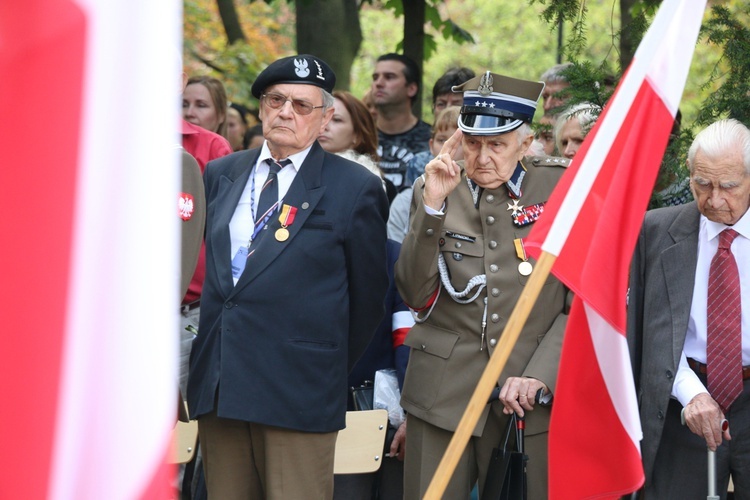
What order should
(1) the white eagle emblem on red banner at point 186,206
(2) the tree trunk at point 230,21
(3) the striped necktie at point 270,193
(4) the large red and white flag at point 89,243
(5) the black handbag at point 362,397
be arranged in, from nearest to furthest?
(4) the large red and white flag at point 89,243 < (3) the striped necktie at point 270,193 < (1) the white eagle emblem on red banner at point 186,206 < (5) the black handbag at point 362,397 < (2) the tree trunk at point 230,21

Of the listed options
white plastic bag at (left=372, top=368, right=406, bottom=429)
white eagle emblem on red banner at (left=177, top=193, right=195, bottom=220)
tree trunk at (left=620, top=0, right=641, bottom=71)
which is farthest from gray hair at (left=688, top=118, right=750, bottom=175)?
white eagle emblem on red banner at (left=177, top=193, right=195, bottom=220)

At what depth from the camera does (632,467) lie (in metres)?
3.70

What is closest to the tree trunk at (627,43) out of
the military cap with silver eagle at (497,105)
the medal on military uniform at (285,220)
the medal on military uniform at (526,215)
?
the military cap with silver eagle at (497,105)

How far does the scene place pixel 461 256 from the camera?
4.90 metres

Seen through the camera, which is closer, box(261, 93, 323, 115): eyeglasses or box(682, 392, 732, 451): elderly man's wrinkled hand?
box(682, 392, 732, 451): elderly man's wrinkled hand

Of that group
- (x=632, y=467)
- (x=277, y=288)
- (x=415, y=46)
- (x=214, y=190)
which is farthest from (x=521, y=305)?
(x=415, y=46)

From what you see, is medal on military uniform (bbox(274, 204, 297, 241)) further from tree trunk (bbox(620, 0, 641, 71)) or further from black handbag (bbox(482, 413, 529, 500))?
tree trunk (bbox(620, 0, 641, 71))

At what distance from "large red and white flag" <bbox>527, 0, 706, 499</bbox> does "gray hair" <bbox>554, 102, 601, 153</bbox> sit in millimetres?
2021

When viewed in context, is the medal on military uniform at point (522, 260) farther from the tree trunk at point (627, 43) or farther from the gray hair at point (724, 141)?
the tree trunk at point (627, 43)

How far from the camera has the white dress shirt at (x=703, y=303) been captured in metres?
4.75

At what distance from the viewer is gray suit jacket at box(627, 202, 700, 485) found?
4.86 m

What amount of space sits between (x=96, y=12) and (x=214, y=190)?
9.86 feet

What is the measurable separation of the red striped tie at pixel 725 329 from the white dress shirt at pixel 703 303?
0.03 meters

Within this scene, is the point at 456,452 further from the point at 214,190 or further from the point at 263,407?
the point at 214,190
